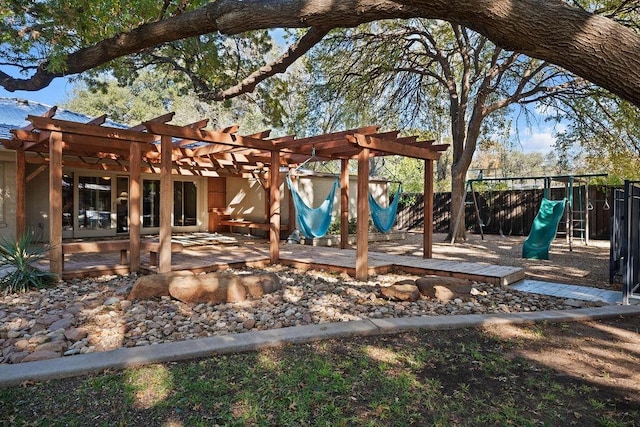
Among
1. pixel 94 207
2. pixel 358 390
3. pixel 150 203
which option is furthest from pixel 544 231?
pixel 94 207

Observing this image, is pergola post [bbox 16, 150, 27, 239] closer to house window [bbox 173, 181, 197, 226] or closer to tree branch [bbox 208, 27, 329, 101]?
tree branch [bbox 208, 27, 329, 101]

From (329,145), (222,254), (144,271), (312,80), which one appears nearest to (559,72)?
(312,80)

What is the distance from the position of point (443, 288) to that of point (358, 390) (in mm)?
2227

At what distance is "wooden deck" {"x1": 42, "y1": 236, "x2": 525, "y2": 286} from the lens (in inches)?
194

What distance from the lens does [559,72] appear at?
8547 mm

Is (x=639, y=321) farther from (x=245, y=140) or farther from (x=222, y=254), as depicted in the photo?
(x=222, y=254)

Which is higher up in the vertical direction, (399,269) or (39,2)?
(39,2)

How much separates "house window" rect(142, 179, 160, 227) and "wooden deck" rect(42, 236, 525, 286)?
380cm

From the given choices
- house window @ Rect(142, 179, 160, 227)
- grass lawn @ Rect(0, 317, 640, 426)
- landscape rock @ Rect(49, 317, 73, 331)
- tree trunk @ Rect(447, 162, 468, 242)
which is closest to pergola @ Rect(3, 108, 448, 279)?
landscape rock @ Rect(49, 317, 73, 331)

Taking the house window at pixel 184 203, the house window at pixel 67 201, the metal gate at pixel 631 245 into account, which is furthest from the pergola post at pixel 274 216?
the house window at pixel 184 203

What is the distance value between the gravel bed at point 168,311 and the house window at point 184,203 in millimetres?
6389

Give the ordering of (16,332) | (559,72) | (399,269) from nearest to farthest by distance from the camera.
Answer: (16,332) < (399,269) < (559,72)

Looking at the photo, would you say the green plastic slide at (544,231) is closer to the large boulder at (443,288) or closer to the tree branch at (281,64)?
the large boulder at (443,288)

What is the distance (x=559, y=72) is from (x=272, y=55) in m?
9.26
